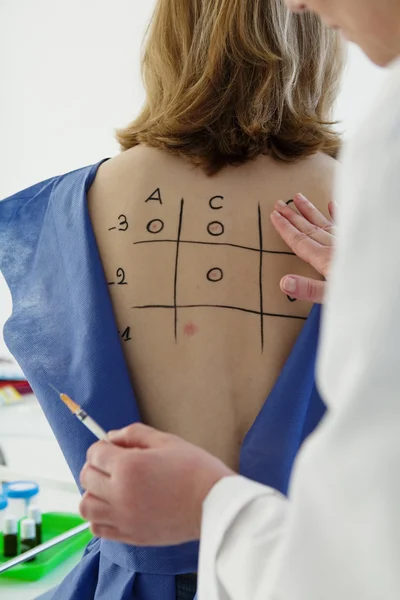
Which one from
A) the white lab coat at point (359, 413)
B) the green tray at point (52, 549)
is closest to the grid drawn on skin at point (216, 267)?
the white lab coat at point (359, 413)

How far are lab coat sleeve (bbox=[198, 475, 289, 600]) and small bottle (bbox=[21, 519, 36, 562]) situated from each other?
1.02m

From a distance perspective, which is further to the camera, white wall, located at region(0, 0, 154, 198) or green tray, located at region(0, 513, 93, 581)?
white wall, located at region(0, 0, 154, 198)

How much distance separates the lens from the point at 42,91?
298 cm

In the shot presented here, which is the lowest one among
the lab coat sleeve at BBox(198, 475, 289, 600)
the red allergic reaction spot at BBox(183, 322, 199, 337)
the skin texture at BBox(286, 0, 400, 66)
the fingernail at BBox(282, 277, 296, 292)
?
the lab coat sleeve at BBox(198, 475, 289, 600)

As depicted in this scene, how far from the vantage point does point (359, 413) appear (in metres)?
0.44

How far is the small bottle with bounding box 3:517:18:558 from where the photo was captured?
57.5 inches

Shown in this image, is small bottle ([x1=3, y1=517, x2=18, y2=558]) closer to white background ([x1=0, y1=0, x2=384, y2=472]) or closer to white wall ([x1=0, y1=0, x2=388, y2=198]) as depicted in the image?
white background ([x1=0, y1=0, x2=384, y2=472])

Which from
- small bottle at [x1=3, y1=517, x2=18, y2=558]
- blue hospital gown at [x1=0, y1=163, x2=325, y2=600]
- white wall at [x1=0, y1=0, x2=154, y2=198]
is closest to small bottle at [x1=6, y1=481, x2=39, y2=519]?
small bottle at [x1=3, y1=517, x2=18, y2=558]

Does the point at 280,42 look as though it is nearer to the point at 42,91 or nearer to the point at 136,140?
the point at 136,140

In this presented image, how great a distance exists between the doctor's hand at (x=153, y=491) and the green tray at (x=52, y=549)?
2.72ft

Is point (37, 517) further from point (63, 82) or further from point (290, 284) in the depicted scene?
point (63, 82)

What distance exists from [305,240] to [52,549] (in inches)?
37.4

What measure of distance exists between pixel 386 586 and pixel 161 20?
3.19 ft

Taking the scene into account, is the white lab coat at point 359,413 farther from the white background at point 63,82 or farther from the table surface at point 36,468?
the white background at point 63,82
